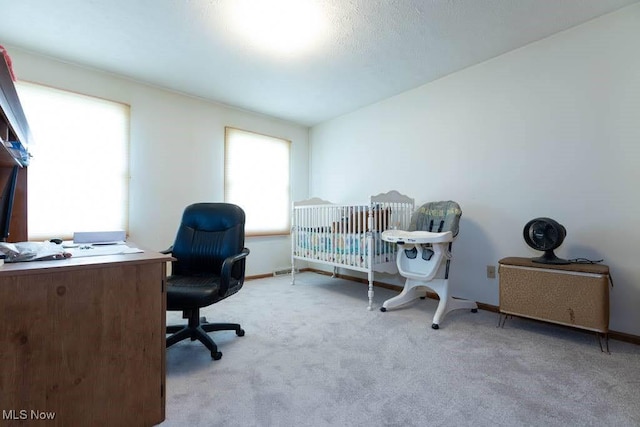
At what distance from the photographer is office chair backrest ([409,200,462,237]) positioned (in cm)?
250

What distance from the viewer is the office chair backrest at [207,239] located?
211 centimetres

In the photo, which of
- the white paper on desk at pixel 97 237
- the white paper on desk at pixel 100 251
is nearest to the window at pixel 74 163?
the white paper on desk at pixel 97 237

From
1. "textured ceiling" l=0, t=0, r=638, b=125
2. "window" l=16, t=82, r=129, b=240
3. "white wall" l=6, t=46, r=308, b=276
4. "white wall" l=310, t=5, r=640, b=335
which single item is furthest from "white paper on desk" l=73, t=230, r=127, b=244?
"white wall" l=310, t=5, r=640, b=335

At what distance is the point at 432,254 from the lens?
7.94 ft

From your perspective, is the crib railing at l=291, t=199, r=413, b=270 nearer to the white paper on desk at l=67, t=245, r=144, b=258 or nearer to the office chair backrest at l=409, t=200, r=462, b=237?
the office chair backrest at l=409, t=200, r=462, b=237

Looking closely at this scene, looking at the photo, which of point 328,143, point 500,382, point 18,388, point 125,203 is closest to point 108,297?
point 18,388

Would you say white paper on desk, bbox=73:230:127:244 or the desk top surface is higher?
white paper on desk, bbox=73:230:127:244

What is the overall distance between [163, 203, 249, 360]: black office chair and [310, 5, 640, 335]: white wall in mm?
2090

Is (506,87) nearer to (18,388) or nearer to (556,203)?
(556,203)

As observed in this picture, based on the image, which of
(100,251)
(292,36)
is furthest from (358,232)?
(100,251)

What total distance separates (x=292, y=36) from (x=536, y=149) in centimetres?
219
